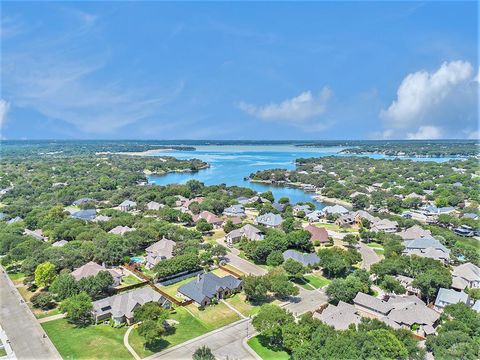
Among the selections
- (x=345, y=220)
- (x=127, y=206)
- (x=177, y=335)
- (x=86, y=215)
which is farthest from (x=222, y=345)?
(x=127, y=206)

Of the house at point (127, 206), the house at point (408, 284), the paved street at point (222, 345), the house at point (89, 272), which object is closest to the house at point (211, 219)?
the house at point (127, 206)

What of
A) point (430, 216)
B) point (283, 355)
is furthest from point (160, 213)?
point (430, 216)

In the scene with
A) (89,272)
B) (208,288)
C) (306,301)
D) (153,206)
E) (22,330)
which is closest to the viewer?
(22,330)

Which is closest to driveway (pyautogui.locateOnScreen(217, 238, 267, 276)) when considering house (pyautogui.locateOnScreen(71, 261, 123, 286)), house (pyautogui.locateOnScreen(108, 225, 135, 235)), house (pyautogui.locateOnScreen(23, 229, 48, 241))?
house (pyautogui.locateOnScreen(71, 261, 123, 286))

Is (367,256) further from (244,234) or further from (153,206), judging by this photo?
(153,206)

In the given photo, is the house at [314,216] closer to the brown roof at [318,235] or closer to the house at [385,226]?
the house at [385,226]

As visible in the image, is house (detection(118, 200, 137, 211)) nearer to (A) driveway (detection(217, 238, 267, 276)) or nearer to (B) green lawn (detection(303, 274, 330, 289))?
(A) driveway (detection(217, 238, 267, 276))
